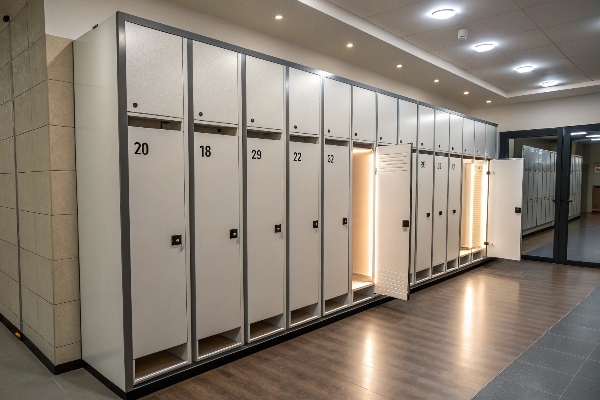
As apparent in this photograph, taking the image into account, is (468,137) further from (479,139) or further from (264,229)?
(264,229)

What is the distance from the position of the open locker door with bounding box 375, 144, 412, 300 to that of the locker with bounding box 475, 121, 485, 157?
370 cm

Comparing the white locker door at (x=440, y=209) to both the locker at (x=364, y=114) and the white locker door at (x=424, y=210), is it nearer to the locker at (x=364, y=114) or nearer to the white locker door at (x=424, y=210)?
the white locker door at (x=424, y=210)

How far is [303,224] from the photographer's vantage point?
449cm

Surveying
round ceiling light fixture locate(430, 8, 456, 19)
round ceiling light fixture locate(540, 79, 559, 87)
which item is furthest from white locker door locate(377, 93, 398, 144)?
round ceiling light fixture locate(540, 79, 559, 87)

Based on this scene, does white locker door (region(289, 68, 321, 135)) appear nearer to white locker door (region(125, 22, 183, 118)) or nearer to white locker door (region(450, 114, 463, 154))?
white locker door (region(125, 22, 183, 118))

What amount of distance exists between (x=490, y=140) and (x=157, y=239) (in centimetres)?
786

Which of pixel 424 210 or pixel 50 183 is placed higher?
pixel 50 183

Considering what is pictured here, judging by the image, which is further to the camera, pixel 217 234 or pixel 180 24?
pixel 180 24

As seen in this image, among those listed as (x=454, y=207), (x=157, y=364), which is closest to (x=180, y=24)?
(x=157, y=364)

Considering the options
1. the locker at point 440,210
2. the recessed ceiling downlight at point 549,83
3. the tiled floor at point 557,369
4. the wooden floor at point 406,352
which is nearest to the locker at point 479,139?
the recessed ceiling downlight at point 549,83

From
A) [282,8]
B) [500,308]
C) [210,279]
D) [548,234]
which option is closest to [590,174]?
[548,234]

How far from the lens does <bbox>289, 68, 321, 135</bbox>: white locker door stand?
4328 millimetres

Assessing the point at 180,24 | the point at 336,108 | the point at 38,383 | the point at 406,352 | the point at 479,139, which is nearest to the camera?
the point at 38,383

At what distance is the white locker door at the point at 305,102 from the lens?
14.2ft
